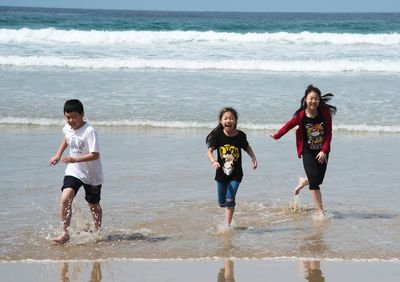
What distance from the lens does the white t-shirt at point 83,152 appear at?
5816 millimetres

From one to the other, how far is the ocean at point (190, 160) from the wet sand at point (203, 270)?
0.14 meters

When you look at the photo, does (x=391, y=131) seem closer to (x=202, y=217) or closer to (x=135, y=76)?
(x=202, y=217)

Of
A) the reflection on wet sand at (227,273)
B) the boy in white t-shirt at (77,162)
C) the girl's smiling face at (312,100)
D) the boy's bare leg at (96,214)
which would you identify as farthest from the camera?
the girl's smiling face at (312,100)

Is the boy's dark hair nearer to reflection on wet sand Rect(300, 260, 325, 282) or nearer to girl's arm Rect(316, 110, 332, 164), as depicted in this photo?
reflection on wet sand Rect(300, 260, 325, 282)

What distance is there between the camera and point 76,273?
4.98m

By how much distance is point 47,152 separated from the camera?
9250mm

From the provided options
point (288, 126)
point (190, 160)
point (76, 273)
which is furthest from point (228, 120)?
point (190, 160)

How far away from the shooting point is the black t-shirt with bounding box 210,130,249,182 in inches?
247

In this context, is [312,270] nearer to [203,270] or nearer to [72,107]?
[203,270]

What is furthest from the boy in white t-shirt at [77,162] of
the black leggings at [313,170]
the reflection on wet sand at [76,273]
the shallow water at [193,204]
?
the black leggings at [313,170]

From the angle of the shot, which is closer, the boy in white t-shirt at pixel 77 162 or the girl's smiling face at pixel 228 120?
the boy in white t-shirt at pixel 77 162

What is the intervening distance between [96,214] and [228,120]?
140cm

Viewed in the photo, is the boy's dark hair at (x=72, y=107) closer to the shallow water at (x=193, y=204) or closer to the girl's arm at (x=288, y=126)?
the shallow water at (x=193, y=204)

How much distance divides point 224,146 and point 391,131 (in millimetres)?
5200
